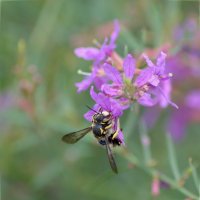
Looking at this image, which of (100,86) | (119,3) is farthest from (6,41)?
(100,86)

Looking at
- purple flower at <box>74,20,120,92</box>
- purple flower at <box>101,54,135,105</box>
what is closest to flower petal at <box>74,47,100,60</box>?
purple flower at <box>74,20,120,92</box>

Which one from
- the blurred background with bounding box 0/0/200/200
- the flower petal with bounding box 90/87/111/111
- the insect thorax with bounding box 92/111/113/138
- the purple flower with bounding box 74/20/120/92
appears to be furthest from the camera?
the blurred background with bounding box 0/0/200/200

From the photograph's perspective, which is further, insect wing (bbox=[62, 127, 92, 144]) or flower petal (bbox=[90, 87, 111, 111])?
insect wing (bbox=[62, 127, 92, 144])

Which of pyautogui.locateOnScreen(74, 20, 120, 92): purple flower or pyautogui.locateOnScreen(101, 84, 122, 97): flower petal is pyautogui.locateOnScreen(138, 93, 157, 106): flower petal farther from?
pyautogui.locateOnScreen(74, 20, 120, 92): purple flower

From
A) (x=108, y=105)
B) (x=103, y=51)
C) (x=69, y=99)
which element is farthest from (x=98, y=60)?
(x=69, y=99)

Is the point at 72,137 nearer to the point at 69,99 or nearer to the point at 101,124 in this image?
the point at 101,124

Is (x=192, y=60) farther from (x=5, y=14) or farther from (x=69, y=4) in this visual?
(x=5, y=14)

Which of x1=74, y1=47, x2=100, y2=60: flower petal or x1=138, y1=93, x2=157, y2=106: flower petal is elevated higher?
x1=74, y1=47, x2=100, y2=60: flower petal

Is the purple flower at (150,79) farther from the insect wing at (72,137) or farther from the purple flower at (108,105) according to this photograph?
the insect wing at (72,137)
